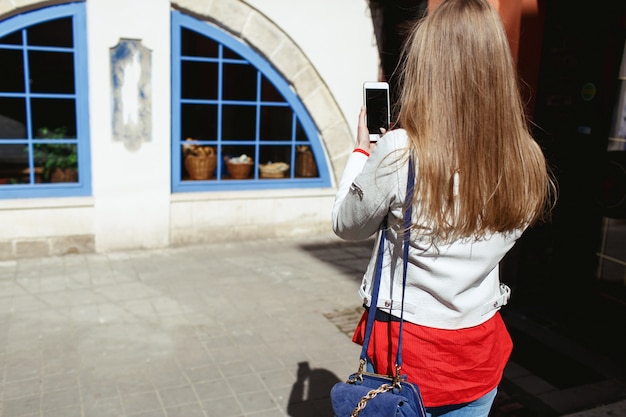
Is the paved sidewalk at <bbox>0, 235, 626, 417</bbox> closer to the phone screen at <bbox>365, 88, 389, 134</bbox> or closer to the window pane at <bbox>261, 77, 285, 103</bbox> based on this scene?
the window pane at <bbox>261, 77, 285, 103</bbox>

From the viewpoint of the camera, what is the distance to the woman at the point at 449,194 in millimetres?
1531

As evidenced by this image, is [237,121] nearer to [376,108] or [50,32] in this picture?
[50,32]

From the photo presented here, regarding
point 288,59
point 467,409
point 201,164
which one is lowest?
point 467,409

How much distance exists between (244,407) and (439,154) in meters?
2.44

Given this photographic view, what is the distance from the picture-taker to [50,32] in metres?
6.08

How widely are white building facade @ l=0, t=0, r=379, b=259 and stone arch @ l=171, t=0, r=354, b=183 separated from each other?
0.01 metres

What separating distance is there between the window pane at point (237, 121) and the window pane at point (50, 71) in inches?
69.2

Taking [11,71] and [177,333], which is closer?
[177,333]

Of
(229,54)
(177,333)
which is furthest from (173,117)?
(177,333)

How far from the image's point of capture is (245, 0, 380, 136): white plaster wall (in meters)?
6.84

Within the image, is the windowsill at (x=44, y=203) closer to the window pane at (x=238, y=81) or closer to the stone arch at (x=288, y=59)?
the window pane at (x=238, y=81)

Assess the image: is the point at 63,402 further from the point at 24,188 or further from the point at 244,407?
the point at 24,188

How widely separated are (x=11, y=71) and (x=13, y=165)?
102 centimetres

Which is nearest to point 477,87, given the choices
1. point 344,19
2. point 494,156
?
point 494,156
